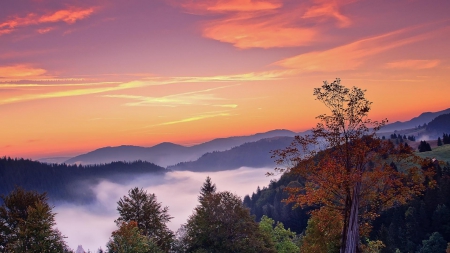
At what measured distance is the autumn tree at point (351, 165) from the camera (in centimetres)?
2167

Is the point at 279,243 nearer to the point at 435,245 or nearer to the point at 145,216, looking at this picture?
the point at 145,216

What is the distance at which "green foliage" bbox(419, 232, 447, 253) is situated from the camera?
260 feet

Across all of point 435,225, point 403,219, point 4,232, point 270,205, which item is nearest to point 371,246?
point 4,232

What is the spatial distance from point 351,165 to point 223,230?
24.0 m

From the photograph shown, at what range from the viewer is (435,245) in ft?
262

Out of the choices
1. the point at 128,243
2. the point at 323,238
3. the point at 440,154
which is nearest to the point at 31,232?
the point at 128,243

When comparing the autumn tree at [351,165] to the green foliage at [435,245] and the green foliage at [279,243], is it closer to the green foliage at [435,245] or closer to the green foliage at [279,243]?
the green foliage at [279,243]

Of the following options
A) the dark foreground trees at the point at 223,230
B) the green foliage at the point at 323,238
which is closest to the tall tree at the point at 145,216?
the dark foreground trees at the point at 223,230

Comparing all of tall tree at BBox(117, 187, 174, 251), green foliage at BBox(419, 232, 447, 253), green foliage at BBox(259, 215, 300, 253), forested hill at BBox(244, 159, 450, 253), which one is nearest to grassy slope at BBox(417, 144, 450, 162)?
forested hill at BBox(244, 159, 450, 253)

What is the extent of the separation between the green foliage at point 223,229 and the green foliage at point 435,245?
182ft

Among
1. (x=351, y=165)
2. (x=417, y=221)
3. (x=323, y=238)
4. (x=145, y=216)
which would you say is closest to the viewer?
(x=351, y=165)

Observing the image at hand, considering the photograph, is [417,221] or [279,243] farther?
[417,221]

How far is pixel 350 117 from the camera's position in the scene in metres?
22.2

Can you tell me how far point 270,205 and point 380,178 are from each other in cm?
15776
